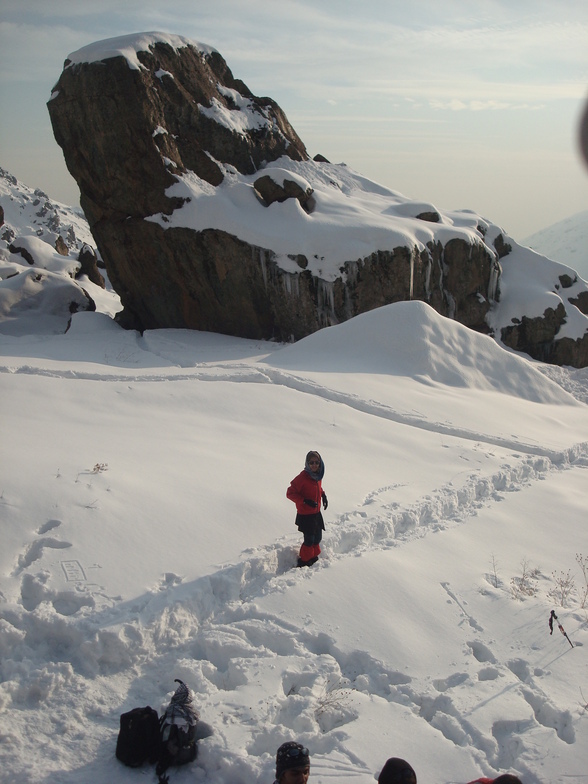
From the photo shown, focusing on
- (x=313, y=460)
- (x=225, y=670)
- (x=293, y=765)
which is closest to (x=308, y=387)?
(x=313, y=460)

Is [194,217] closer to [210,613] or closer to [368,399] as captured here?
[368,399]

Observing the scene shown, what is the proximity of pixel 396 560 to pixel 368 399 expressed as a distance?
19.7ft

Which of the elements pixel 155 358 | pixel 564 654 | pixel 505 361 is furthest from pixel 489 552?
pixel 155 358

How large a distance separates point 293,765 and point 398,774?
20.5 inches

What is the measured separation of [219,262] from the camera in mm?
20109

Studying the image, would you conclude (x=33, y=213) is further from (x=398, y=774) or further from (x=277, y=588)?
(x=398, y=774)

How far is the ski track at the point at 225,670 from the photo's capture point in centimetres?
361

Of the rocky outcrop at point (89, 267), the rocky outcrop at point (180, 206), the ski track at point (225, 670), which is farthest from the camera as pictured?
the rocky outcrop at point (89, 267)

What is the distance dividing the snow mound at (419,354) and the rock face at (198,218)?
15.1 feet

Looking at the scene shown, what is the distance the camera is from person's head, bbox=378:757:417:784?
116 inches

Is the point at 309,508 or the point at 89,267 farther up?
the point at 89,267

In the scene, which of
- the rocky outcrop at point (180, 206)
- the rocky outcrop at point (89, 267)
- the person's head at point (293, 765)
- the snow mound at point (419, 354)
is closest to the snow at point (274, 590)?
the person's head at point (293, 765)

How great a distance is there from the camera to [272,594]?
16.3 feet

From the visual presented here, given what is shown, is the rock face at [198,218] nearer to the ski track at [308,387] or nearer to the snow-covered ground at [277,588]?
the ski track at [308,387]
